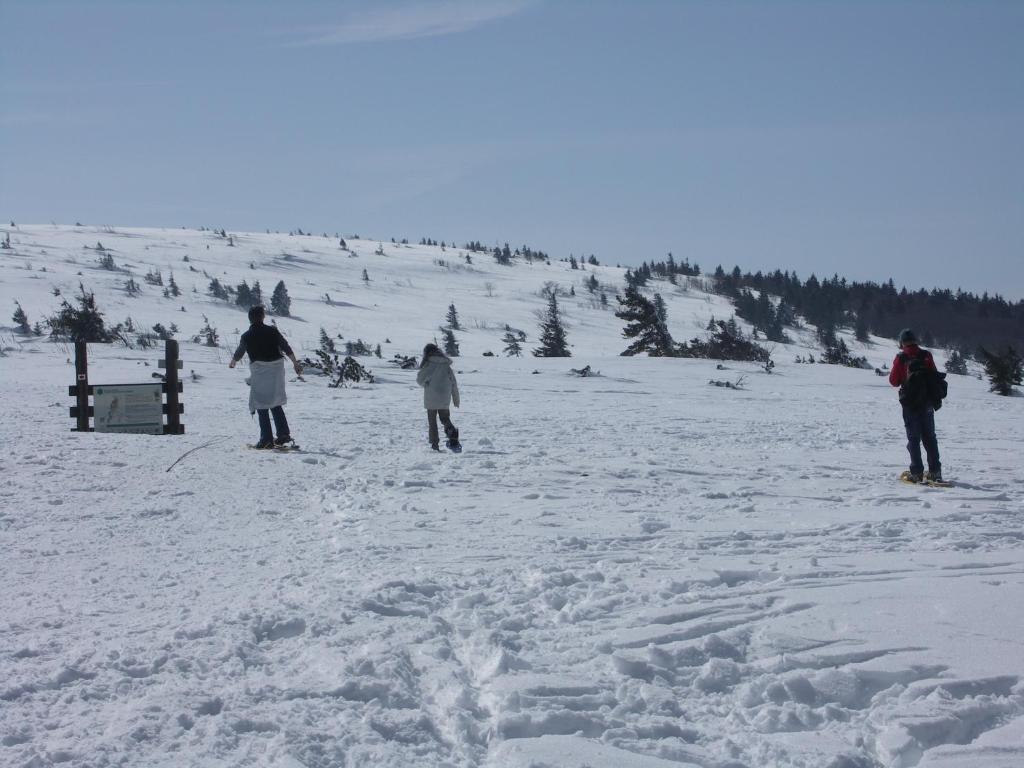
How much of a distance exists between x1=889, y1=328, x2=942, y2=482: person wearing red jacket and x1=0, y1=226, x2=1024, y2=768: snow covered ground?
37 cm

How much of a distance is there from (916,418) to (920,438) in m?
0.24

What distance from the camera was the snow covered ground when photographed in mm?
3627

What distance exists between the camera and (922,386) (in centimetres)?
960

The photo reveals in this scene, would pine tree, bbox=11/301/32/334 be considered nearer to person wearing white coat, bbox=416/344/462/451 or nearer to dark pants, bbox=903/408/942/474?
person wearing white coat, bbox=416/344/462/451

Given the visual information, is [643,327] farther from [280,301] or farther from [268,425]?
[280,301]

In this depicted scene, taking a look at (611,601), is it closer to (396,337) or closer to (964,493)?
(964,493)

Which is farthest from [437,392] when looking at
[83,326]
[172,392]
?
[83,326]

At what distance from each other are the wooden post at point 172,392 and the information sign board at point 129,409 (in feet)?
0.37

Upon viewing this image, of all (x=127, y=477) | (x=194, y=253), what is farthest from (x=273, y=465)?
(x=194, y=253)

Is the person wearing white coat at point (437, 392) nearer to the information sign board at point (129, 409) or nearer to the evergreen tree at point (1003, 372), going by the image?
the information sign board at point (129, 409)

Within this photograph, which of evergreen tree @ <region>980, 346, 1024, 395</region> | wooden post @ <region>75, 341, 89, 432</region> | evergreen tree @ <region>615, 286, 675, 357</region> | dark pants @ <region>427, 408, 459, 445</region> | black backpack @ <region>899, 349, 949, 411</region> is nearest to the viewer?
black backpack @ <region>899, 349, 949, 411</region>

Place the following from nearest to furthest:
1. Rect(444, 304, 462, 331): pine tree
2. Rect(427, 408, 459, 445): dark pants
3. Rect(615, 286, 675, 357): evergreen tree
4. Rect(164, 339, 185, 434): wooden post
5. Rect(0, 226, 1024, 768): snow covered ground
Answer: Rect(0, 226, 1024, 768): snow covered ground, Rect(427, 408, 459, 445): dark pants, Rect(164, 339, 185, 434): wooden post, Rect(615, 286, 675, 357): evergreen tree, Rect(444, 304, 462, 331): pine tree

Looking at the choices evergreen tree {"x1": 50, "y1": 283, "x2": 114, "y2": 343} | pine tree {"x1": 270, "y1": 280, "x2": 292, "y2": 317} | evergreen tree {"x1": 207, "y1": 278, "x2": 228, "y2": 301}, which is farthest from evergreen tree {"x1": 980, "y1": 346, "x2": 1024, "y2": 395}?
evergreen tree {"x1": 207, "y1": 278, "x2": 228, "y2": 301}

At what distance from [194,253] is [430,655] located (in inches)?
3224
